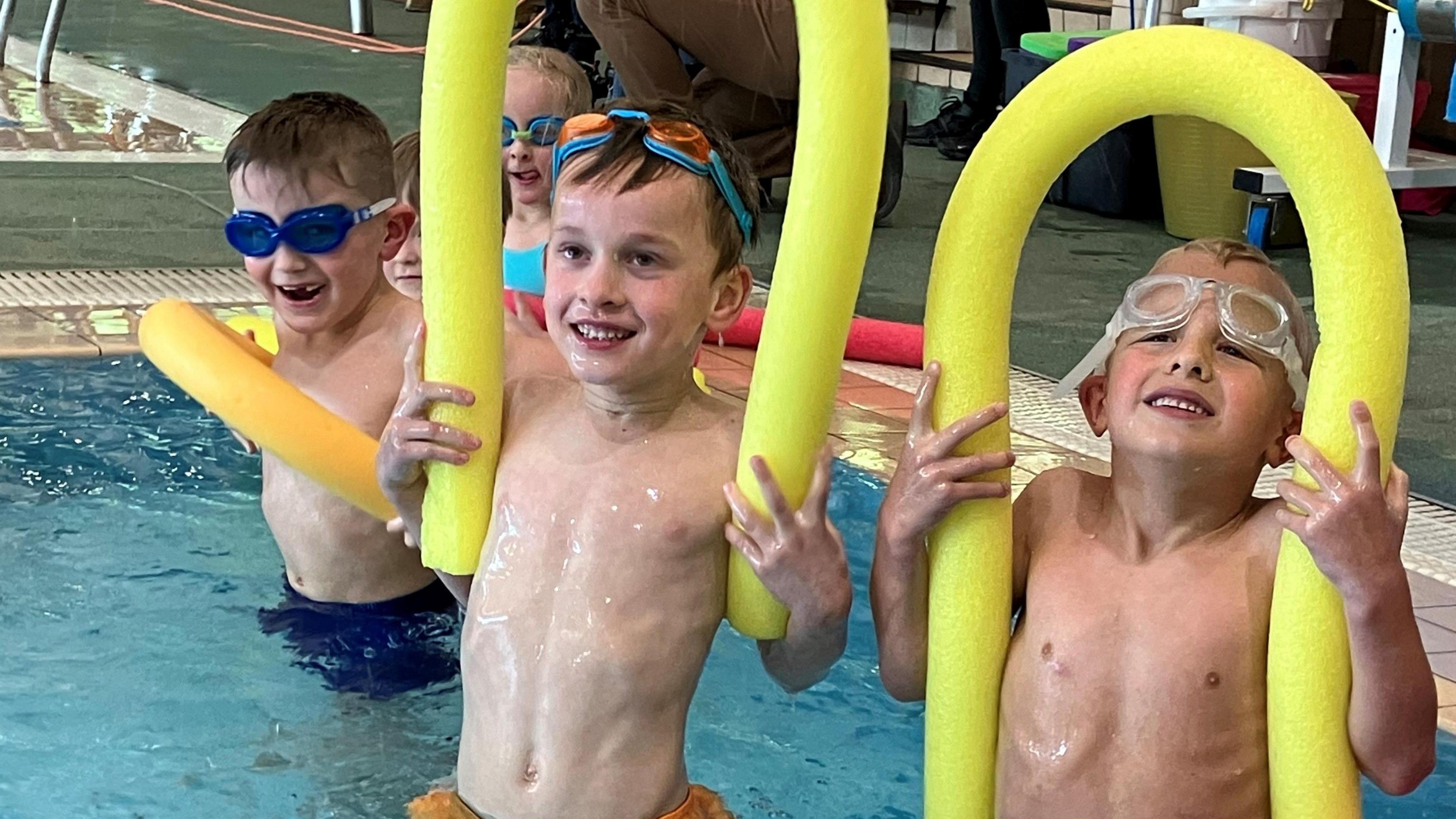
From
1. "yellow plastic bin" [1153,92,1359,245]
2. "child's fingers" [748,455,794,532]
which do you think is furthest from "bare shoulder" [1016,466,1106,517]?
"yellow plastic bin" [1153,92,1359,245]

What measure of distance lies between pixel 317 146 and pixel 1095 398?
1.74 metres

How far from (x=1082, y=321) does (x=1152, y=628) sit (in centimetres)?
499

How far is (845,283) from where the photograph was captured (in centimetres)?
226

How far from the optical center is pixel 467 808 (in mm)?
2627

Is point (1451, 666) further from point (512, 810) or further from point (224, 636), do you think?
point (224, 636)

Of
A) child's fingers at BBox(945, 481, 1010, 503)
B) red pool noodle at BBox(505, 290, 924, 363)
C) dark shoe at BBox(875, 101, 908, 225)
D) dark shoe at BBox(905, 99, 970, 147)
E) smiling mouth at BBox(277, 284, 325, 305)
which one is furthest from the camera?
dark shoe at BBox(905, 99, 970, 147)

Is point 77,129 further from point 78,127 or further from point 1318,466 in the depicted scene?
point 1318,466

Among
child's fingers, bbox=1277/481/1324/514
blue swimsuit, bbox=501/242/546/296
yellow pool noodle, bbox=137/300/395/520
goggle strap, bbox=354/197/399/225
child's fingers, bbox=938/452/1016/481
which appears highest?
child's fingers, bbox=1277/481/1324/514

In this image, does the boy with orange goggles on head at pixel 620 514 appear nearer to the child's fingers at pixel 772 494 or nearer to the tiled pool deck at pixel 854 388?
the child's fingers at pixel 772 494

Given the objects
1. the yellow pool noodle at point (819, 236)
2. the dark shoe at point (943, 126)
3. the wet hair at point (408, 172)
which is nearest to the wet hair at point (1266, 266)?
the yellow pool noodle at point (819, 236)

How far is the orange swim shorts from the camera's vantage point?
8.57 ft

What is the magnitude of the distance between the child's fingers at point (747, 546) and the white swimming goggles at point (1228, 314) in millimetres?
586

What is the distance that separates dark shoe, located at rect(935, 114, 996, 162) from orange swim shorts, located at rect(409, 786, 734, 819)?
30.4ft

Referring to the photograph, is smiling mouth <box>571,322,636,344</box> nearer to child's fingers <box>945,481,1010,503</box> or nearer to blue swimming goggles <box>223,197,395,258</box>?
child's fingers <box>945,481,1010,503</box>
